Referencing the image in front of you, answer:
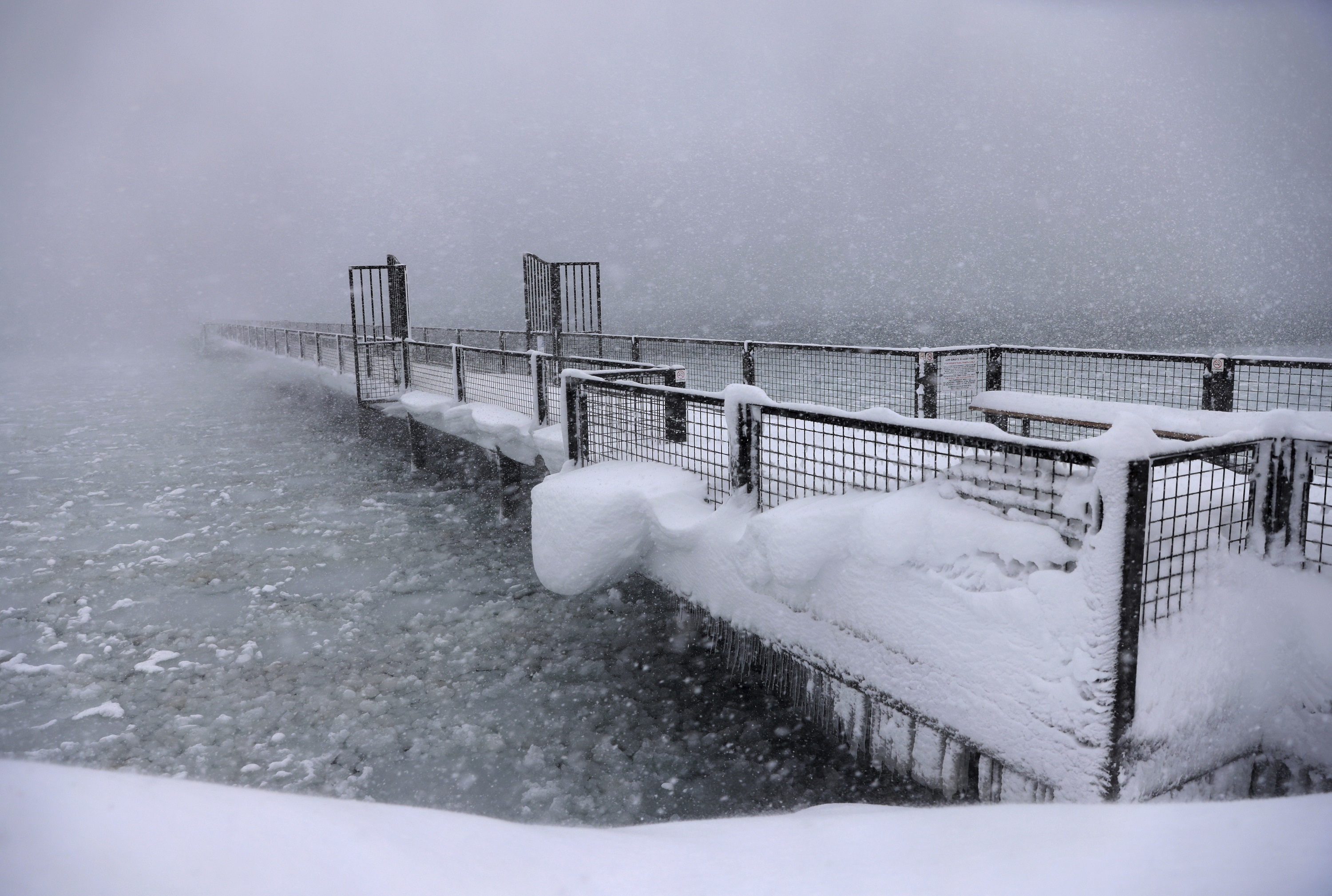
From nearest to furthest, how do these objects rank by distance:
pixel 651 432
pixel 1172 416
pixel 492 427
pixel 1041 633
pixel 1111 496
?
pixel 1111 496
pixel 1041 633
pixel 1172 416
pixel 651 432
pixel 492 427

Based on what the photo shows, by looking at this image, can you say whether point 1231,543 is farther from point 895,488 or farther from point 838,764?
point 838,764

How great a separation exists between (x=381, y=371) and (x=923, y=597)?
14052 millimetres

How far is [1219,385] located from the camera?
25.0 ft

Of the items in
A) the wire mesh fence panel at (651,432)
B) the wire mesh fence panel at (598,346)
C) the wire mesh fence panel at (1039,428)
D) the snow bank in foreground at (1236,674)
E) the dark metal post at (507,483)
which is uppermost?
the wire mesh fence panel at (598,346)

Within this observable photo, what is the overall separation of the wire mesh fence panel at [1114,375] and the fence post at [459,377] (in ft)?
24.3

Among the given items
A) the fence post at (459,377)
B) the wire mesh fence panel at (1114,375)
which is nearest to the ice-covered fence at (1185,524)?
the wire mesh fence panel at (1114,375)

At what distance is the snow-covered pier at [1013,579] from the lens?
363cm

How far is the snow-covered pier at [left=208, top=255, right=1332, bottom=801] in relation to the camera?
3.63 metres

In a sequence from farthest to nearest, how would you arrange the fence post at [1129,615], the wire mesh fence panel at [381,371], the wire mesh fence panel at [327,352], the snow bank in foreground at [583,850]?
1. the wire mesh fence panel at [327,352]
2. the wire mesh fence panel at [381,371]
3. the fence post at [1129,615]
4. the snow bank in foreground at [583,850]

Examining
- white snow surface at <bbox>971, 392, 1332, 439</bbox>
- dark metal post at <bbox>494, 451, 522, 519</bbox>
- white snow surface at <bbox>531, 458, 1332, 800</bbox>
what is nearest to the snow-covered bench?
white snow surface at <bbox>971, 392, 1332, 439</bbox>

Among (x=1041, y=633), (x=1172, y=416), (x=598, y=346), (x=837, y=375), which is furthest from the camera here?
(x=598, y=346)

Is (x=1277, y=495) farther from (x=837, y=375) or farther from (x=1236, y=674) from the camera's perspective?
(x=837, y=375)

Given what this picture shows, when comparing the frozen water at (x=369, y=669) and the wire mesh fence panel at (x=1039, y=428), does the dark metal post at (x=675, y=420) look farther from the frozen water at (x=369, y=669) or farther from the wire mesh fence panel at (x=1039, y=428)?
the wire mesh fence panel at (x=1039, y=428)

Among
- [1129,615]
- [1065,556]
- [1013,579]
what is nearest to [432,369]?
[1013,579]
